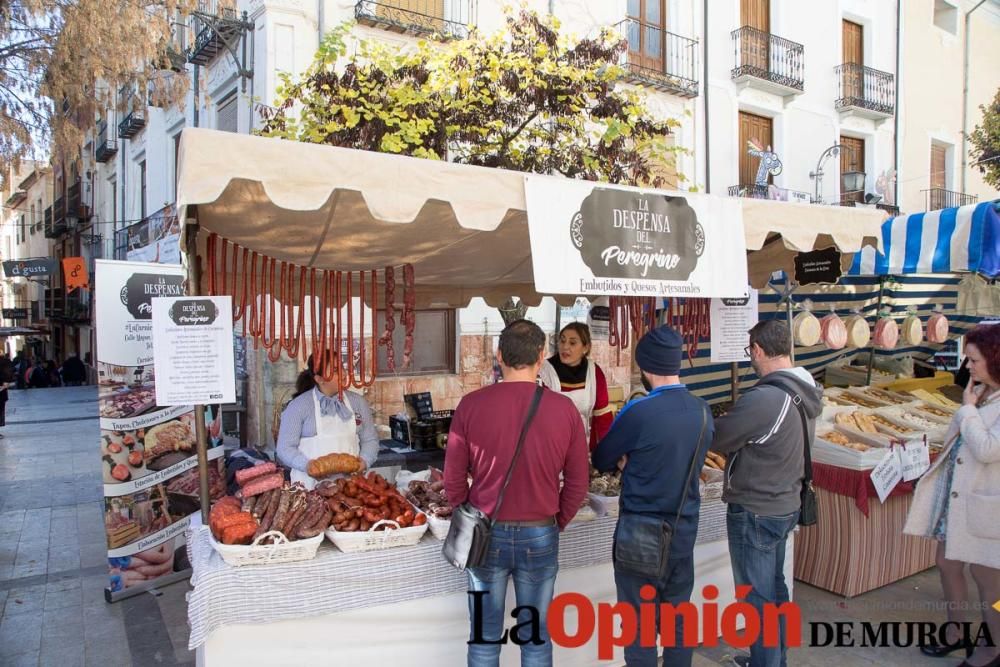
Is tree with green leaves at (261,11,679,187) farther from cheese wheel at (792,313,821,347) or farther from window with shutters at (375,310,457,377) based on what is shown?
cheese wheel at (792,313,821,347)

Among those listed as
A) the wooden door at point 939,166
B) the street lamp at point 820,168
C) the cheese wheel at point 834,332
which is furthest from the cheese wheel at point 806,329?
the wooden door at point 939,166

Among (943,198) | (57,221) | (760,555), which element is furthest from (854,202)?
(57,221)

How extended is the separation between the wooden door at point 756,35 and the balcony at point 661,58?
1.34 m

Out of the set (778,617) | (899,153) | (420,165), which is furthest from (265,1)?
(899,153)

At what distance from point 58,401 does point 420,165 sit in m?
21.1

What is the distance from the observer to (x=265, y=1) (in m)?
9.63

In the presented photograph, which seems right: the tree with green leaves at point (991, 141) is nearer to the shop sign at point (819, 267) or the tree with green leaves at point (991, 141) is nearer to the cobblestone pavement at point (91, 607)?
the shop sign at point (819, 267)

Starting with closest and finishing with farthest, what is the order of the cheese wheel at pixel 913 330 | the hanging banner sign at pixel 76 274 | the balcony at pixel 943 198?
the cheese wheel at pixel 913 330 → the hanging banner sign at pixel 76 274 → the balcony at pixel 943 198

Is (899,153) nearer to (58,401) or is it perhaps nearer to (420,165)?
(420,165)

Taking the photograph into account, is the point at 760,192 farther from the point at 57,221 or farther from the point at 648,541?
the point at 57,221

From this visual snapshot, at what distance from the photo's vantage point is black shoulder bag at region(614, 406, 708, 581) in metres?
2.70

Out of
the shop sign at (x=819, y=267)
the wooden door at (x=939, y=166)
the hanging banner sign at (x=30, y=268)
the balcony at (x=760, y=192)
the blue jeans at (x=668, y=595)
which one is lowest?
the blue jeans at (x=668, y=595)

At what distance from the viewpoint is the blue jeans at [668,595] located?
282cm

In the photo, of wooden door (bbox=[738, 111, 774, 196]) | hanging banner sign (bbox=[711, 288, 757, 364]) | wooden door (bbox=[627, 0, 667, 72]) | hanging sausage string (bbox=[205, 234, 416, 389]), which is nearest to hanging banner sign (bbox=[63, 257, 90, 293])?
hanging sausage string (bbox=[205, 234, 416, 389])
